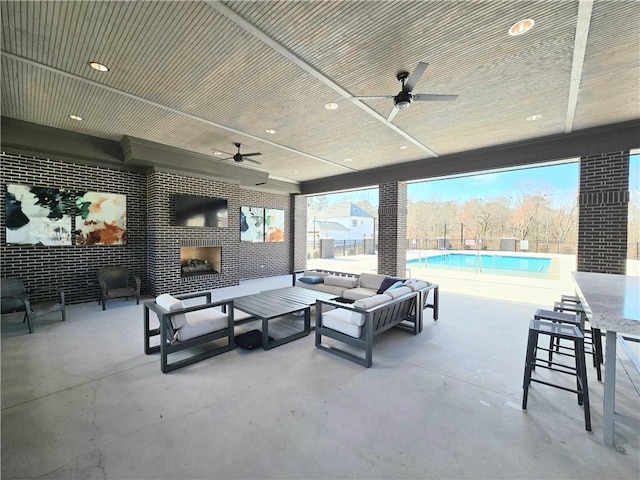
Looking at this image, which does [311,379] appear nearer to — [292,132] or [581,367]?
[581,367]

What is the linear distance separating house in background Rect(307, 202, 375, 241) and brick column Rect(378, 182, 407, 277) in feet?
39.8

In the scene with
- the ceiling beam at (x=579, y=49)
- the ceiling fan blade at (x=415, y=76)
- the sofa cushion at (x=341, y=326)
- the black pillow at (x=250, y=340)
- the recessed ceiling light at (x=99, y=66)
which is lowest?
the black pillow at (x=250, y=340)

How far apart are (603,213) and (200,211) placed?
27.5 feet

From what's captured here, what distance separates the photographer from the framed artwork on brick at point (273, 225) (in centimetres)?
941

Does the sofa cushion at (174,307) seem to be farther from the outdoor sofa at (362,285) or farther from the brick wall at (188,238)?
the brick wall at (188,238)

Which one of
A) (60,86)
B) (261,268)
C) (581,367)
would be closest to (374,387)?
(581,367)

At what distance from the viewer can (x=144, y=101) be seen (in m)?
3.91

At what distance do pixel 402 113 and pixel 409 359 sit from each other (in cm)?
363

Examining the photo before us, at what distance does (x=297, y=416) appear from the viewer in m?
2.24

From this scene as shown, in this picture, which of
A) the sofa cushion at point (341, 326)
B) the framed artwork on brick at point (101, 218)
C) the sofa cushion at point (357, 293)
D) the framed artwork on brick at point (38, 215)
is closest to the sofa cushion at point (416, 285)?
the sofa cushion at point (357, 293)

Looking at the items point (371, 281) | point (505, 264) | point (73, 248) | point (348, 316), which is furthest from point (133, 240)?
point (505, 264)

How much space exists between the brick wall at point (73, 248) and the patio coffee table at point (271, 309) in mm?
3834

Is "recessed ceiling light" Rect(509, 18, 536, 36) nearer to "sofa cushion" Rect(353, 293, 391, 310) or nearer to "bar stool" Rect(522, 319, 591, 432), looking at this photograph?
"bar stool" Rect(522, 319, 591, 432)

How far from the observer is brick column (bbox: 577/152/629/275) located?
4.68 m
